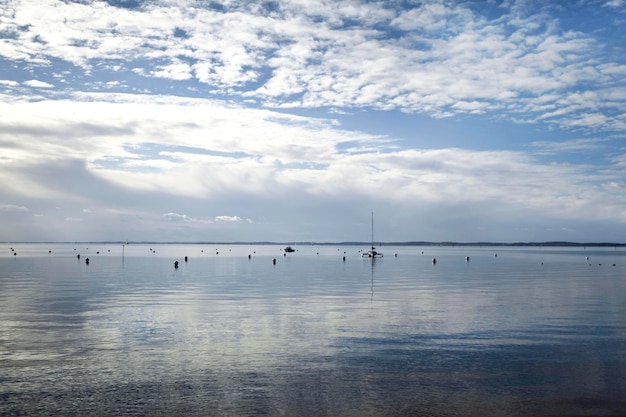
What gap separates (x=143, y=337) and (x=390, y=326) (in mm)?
13670

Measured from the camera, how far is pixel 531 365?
2244cm

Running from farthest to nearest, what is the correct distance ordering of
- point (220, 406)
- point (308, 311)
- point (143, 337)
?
point (308, 311), point (143, 337), point (220, 406)

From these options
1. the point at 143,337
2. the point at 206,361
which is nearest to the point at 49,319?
the point at 143,337

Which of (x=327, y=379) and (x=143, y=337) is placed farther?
(x=143, y=337)

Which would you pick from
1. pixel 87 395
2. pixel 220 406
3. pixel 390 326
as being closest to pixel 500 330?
pixel 390 326

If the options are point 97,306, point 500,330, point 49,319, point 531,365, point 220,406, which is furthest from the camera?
point 97,306

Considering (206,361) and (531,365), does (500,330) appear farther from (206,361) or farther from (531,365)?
(206,361)

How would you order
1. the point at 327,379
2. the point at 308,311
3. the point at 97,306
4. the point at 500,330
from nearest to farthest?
1. the point at 327,379
2. the point at 500,330
3. the point at 308,311
4. the point at 97,306

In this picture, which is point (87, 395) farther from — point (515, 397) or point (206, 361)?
point (515, 397)

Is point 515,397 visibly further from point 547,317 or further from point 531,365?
point 547,317

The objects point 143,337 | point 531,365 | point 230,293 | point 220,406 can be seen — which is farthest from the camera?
point 230,293

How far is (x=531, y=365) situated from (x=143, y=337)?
18.4m

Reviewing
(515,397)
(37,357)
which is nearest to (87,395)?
(37,357)

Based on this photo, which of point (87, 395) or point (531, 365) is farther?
point (531, 365)
